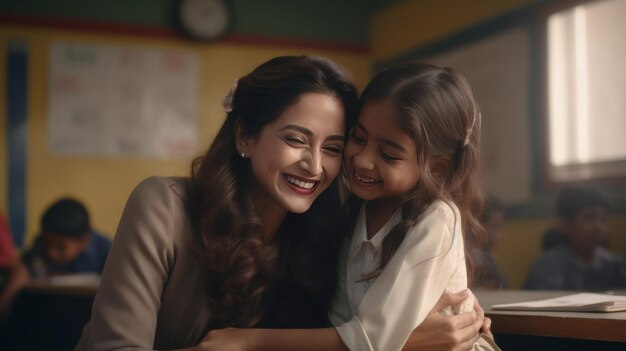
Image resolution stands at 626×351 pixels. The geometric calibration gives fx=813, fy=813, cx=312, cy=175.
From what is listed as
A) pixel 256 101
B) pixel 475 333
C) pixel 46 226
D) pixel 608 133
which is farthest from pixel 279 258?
pixel 608 133

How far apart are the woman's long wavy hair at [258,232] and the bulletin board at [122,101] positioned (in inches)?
175

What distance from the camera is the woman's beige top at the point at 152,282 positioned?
1716 mm

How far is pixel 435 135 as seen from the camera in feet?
6.09

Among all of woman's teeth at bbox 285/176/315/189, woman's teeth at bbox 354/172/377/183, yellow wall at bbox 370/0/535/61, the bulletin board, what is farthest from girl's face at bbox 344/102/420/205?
the bulletin board

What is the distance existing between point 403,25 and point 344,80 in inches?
200

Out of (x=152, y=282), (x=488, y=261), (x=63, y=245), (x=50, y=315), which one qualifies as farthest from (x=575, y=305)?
(x=63, y=245)

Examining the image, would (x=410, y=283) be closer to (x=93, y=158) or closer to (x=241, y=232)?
(x=241, y=232)

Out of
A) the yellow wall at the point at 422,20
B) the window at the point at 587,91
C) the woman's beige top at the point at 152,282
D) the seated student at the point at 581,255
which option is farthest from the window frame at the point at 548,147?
the woman's beige top at the point at 152,282

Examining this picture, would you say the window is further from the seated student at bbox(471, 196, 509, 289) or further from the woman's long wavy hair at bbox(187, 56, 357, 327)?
the woman's long wavy hair at bbox(187, 56, 357, 327)

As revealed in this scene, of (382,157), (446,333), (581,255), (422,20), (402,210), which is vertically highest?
(422,20)

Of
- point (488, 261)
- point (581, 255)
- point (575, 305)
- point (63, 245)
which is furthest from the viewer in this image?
point (63, 245)

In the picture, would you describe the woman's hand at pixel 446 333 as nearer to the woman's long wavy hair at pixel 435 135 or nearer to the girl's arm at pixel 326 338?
the girl's arm at pixel 326 338

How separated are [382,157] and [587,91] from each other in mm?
3456

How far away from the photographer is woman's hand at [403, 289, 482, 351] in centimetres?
163
